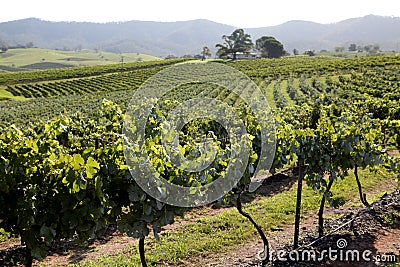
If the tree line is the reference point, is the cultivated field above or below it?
below

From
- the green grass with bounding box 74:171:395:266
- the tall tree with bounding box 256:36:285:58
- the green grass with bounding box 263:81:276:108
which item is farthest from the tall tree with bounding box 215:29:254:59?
the green grass with bounding box 74:171:395:266

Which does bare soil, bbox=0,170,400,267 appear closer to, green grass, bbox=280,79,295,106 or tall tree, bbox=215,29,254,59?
green grass, bbox=280,79,295,106

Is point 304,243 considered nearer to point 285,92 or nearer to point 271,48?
point 285,92

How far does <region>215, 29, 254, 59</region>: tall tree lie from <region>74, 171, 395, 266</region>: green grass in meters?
87.8

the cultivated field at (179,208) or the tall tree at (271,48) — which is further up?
the tall tree at (271,48)

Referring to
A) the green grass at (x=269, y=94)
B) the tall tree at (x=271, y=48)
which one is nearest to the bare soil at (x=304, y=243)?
the green grass at (x=269, y=94)

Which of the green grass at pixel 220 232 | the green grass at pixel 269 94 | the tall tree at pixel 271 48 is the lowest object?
the green grass at pixel 220 232

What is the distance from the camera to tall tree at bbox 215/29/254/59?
311 feet

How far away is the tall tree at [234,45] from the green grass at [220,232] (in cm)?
8776

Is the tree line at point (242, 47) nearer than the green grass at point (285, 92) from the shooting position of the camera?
No

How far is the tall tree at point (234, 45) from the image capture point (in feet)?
311

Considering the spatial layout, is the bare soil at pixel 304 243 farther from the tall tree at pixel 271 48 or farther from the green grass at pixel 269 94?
the tall tree at pixel 271 48

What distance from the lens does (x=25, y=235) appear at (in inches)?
175

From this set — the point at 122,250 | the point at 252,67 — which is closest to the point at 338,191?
the point at 122,250
